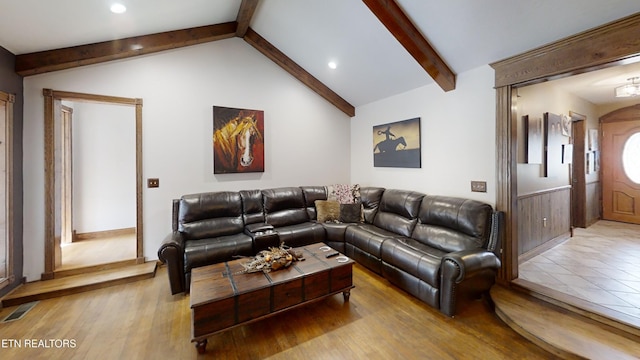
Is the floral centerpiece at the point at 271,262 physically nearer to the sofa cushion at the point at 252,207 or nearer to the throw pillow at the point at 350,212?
the sofa cushion at the point at 252,207

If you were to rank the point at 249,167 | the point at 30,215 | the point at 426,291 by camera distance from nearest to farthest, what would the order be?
the point at 426,291, the point at 30,215, the point at 249,167

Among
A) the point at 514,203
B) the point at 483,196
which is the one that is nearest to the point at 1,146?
the point at 483,196

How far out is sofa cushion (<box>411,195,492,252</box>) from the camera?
109 inches

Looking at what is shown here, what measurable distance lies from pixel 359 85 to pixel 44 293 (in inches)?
195

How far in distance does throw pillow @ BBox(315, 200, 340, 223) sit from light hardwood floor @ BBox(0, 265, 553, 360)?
1.56 m

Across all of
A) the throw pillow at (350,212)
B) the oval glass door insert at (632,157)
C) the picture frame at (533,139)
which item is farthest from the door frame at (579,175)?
the throw pillow at (350,212)

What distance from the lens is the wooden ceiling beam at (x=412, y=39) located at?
2.69 meters

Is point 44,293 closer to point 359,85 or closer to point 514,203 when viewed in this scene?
point 359,85

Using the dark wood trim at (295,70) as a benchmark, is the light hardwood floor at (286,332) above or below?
below

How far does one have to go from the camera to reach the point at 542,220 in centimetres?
376

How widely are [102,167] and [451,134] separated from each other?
19.5ft

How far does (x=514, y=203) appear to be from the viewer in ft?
9.43

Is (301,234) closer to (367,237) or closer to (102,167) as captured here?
(367,237)

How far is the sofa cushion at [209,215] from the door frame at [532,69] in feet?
11.1
